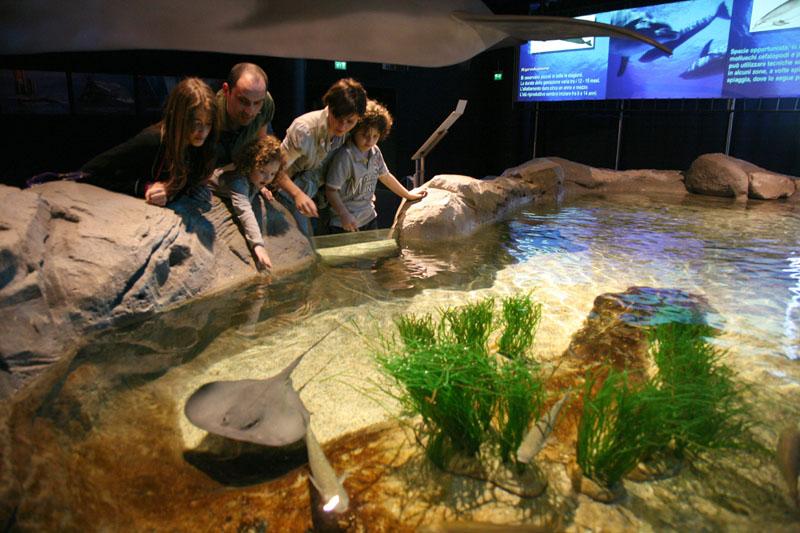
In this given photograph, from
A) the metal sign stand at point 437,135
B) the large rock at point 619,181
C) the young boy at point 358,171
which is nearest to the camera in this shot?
the young boy at point 358,171

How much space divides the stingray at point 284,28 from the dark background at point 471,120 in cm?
350

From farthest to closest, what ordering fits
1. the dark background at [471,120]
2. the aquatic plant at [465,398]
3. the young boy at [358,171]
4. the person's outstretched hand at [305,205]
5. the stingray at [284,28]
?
the dark background at [471,120], the young boy at [358,171], the person's outstretched hand at [305,205], the aquatic plant at [465,398], the stingray at [284,28]

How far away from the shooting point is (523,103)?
11.4m

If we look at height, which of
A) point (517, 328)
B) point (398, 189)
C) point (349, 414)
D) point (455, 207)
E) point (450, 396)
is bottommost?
point (349, 414)

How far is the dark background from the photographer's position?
479 centimetres

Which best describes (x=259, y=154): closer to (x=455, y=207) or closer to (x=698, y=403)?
(x=455, y=207)

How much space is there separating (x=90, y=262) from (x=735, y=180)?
925 centimetres

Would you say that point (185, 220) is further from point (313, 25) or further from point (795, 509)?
point (795, 509)

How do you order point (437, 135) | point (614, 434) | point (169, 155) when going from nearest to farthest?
point (614, 434), point (169, 155), point (437, 135)

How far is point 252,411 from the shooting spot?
2.00 metres

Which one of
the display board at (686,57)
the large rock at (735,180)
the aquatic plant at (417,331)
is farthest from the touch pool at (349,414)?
the display board at (686,57)

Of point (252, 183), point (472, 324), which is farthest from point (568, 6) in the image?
point (472, 324)

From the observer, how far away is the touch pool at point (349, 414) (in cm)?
175

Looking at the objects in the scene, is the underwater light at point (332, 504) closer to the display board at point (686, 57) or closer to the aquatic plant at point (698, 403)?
the aquatic plant at point (698, 403)
